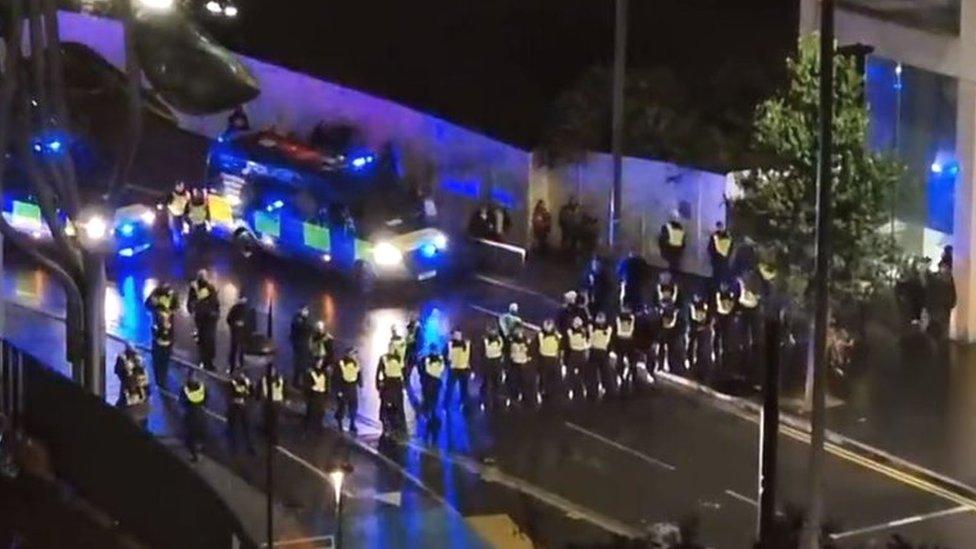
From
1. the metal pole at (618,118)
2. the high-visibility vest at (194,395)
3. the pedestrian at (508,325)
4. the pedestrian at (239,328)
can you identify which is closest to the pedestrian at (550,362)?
the pedestrian at (508,325)

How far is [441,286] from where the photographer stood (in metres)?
30.1

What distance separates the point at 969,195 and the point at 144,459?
690 inches

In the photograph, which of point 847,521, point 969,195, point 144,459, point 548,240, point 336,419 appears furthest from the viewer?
point 548,240

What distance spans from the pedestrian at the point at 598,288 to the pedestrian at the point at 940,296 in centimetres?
458

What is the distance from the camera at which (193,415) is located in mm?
21406

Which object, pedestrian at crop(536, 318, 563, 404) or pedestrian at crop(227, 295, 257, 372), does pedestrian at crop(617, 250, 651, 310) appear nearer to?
pedestrian at crop(536, 318, 563, 404)

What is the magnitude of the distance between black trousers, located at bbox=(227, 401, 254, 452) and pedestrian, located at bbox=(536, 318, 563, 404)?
3.96 metres

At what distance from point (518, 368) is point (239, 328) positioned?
3.62 metres

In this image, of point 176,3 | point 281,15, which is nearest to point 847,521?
point 176,3

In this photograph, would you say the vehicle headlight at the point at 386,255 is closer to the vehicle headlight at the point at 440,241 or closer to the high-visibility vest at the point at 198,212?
the vehicle headlight at the point at 440,241

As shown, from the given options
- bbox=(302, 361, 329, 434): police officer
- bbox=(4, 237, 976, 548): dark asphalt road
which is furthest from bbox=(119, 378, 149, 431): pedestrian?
bbox=(302, 361, 329, 434): police officer

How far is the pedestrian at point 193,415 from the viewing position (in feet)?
69.8

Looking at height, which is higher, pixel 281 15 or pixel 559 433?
pixel 281 15

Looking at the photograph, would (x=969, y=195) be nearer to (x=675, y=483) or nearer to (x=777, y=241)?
(x=777, y=241)
